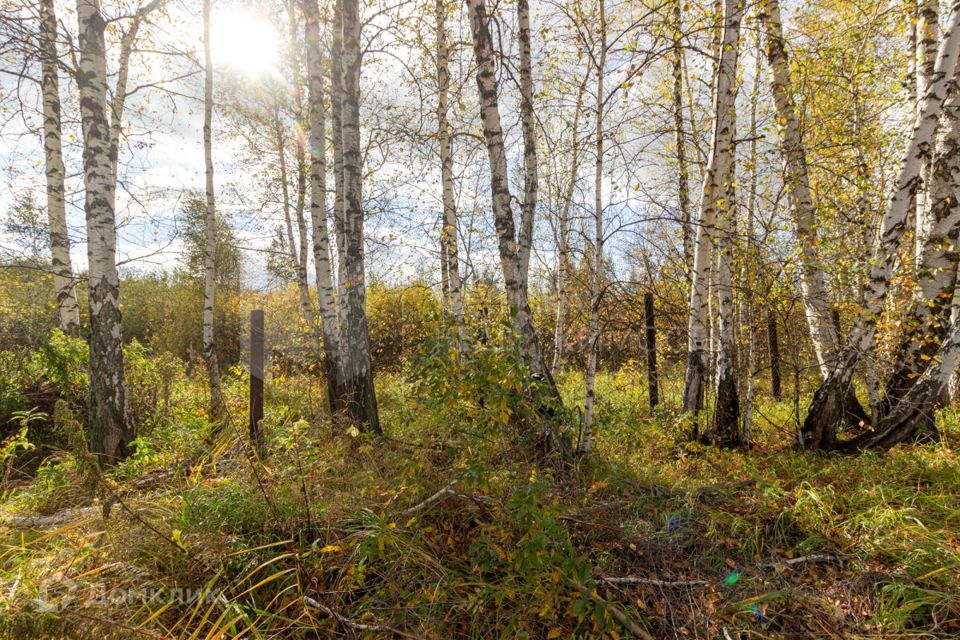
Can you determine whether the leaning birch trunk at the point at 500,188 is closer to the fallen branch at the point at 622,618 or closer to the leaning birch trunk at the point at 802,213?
the fallen branch at the point at 622,618

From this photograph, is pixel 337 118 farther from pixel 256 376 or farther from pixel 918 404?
pixel 918 404

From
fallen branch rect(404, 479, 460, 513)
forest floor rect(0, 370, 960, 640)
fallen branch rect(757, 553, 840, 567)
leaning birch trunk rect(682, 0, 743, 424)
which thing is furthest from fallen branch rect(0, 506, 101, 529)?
leaning birch trunk rect(682, 0, 743, 424)

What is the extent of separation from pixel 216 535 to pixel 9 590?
0.90 meters

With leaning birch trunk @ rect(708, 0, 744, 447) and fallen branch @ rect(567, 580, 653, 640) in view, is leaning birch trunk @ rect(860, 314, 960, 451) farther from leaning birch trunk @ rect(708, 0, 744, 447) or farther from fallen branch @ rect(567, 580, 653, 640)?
fallen branch @ rect(567, 580, 653, 640)

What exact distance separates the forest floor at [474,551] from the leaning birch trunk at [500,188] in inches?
33.8

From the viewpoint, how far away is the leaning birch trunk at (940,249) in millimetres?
4016

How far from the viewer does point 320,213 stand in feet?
18.7

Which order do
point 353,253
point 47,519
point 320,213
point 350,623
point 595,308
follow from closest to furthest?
point 350,623 → point 47,519 → point 595,308 → point 353,253 → point 320,213

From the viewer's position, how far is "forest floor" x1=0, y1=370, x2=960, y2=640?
7.13 ft

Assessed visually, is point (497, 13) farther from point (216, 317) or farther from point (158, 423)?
point (216, 317)

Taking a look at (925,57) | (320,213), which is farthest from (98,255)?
(925,57)

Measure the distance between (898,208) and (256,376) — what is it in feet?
21.6

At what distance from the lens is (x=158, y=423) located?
5.13m

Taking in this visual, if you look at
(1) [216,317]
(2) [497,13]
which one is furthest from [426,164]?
(1) [216,317]
